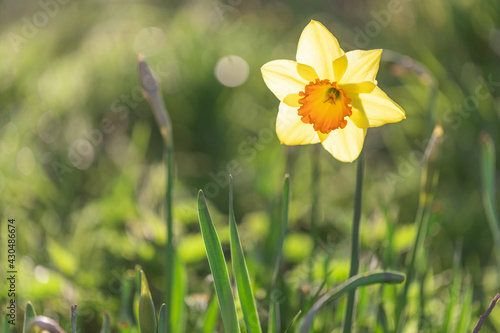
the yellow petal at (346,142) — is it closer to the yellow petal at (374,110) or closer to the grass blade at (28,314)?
the yellow petal at (374,110)

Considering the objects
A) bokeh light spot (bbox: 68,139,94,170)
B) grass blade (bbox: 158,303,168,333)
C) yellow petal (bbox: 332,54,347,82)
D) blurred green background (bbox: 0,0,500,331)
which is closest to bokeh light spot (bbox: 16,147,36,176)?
blurred green background (bbox: 0,0,500,331)

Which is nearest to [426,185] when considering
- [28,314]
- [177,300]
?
[177,300]

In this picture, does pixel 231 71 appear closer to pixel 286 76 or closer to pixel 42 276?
pixel 42 276

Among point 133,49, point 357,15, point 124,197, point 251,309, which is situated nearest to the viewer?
point 251,309

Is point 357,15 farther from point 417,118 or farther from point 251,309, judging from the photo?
point 251,309

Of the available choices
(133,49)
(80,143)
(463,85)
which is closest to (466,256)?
(463,85)

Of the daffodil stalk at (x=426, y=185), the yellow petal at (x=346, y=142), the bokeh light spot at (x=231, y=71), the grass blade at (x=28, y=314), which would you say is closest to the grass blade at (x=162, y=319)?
the grass blade at (x=28, y=314)

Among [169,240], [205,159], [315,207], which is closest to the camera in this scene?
[169,240]
